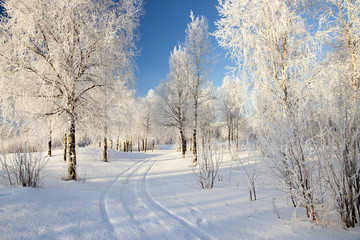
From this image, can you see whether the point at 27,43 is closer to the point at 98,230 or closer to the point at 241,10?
the point at 98,230

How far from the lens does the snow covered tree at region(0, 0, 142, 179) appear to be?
544 cm

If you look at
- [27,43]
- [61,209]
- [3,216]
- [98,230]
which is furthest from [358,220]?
[27,43]

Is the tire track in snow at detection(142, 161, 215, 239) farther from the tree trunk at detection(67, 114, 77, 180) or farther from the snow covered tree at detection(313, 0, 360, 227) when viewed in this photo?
the tree trunk at detection(67, 114, 77, 180)

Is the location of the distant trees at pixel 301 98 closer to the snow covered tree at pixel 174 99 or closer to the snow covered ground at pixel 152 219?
the snow covered ground at pixel 152 219

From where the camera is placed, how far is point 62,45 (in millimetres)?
5699

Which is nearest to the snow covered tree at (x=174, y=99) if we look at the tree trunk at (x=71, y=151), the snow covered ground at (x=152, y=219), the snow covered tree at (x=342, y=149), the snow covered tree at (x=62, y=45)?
the snow covered tree at (x=62, y=45)

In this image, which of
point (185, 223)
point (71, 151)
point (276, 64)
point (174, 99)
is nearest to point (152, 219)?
point (185, 223)

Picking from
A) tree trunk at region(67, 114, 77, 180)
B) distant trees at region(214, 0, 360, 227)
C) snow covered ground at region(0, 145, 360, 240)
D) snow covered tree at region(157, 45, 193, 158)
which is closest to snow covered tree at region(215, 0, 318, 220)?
distant trees at region(214, 0, 360, 227)

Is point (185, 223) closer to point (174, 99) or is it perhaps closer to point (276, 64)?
point (276, 64)

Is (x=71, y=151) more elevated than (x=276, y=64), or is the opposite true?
(x=276, y=64)

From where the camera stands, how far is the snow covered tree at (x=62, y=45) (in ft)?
17.8

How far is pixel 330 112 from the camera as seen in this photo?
2.57 m

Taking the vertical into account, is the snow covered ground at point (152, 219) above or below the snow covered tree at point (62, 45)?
below

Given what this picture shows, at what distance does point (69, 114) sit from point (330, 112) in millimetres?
7686
